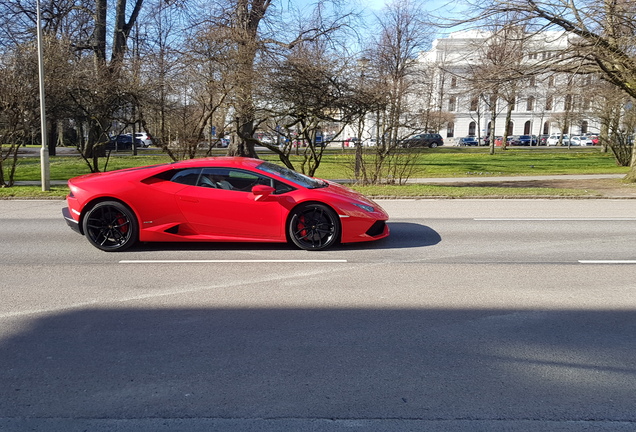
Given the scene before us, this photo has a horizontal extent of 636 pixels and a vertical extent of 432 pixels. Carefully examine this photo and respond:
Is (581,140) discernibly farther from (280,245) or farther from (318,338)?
(318,338)

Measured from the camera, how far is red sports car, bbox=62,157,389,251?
7609 millimetres

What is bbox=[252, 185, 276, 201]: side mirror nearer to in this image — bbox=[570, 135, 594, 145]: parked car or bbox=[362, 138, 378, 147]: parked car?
bbox=[362, 138, 378, 147]: parked car

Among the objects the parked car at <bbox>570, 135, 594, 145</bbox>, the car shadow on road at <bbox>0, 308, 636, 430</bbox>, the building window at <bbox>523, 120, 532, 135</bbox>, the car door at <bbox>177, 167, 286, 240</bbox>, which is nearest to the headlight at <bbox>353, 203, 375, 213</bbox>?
the car door at <bbox>177, 167, 286, 240</bbox>

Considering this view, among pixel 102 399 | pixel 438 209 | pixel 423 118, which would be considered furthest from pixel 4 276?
pixel 423 118

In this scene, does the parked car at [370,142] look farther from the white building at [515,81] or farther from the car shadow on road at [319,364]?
the car shadow on road at [319,364]

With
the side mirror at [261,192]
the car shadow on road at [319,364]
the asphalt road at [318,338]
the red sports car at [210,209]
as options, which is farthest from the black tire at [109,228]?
the car shadow on road at [319,364]

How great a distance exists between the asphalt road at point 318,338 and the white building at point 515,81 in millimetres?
10456

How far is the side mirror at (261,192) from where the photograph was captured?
7535 millimetres

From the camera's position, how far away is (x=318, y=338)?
4.47 meters

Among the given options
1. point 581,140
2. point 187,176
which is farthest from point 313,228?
point 581,140

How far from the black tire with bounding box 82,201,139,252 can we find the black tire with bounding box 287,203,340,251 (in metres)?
2.28

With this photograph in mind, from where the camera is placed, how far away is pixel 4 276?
6.46 meters

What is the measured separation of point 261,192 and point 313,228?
92cm

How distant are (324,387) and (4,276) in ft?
15.8
